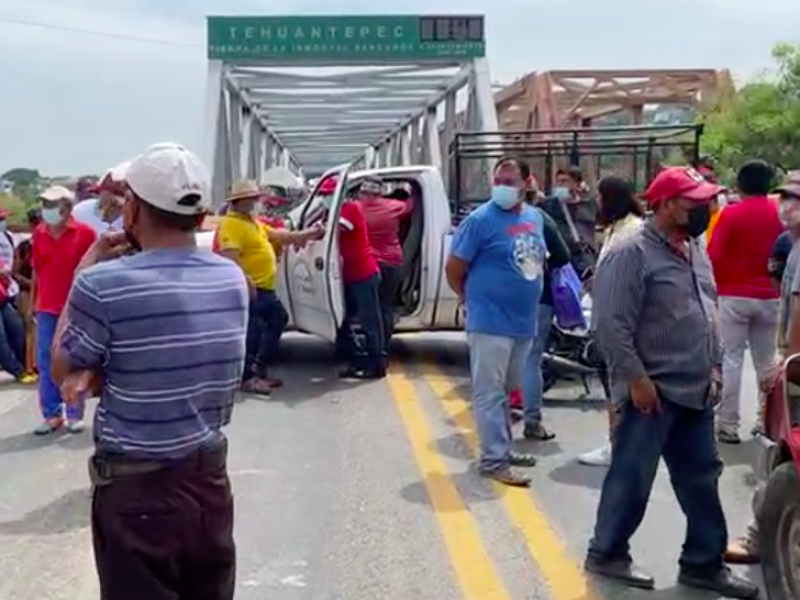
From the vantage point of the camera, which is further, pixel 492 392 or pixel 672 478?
pixel 492 392

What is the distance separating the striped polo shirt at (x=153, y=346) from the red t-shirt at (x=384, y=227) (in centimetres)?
759

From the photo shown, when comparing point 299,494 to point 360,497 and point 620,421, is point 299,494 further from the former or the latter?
point 620,421

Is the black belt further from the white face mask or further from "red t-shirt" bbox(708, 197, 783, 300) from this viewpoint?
"red t-shirt" bbox(708, 197, 783, 300)

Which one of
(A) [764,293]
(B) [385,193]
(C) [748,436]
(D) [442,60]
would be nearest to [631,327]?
(A) [764,293]

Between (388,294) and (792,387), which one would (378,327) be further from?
(792,387)

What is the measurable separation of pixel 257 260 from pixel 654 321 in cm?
519

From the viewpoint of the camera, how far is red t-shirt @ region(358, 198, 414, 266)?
1084 centimetres

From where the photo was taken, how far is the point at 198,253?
10.7 feet

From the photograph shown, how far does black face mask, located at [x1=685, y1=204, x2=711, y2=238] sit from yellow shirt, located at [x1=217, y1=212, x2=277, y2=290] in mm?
4850

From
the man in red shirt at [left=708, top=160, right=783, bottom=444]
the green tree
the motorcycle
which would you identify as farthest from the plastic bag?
the green tree

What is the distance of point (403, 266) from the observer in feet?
36.9

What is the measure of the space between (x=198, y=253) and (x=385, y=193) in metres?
8.30

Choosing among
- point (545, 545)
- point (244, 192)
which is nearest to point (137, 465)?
point (545, 545)

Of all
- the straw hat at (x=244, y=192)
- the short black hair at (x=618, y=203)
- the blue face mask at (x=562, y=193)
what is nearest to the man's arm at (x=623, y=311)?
the short black hair at (x=618, y=203)
